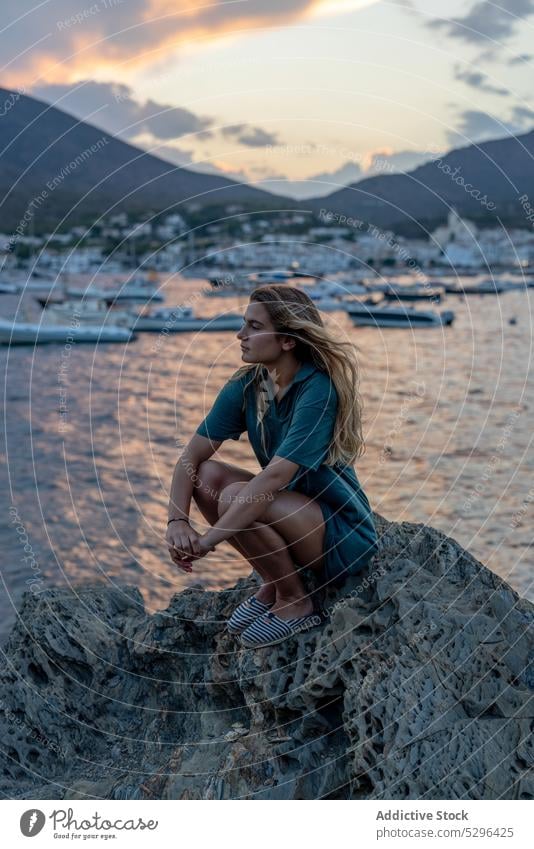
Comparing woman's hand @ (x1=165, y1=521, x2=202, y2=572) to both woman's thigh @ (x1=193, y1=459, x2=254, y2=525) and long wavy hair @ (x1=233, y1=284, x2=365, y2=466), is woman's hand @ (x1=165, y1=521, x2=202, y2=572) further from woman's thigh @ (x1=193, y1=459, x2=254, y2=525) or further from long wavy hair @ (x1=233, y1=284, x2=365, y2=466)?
long wavy hair @ (x1=233, y1=284, x2=365, y2=466)

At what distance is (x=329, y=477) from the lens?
3.79 metres

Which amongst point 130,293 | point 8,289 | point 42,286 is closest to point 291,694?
point 130,293

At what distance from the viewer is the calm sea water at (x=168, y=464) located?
8.88 m

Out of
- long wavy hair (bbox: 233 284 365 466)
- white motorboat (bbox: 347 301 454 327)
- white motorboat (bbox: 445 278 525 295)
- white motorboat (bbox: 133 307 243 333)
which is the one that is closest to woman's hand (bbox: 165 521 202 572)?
long wavy hair (bbox: 233 284 365 466)

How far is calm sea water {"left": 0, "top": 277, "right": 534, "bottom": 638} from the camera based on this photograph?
29.1 ft

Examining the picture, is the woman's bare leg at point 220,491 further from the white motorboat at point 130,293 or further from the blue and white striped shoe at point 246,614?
the white motorboat at point 130,293

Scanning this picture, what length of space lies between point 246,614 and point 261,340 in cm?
105

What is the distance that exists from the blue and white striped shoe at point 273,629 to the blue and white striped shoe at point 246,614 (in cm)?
10

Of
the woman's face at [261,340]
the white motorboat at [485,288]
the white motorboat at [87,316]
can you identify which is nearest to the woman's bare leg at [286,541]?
the woman's face at [261,340]

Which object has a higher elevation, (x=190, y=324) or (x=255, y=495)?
(x=190, y=324)

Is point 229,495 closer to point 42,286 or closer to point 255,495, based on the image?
point 255,495
